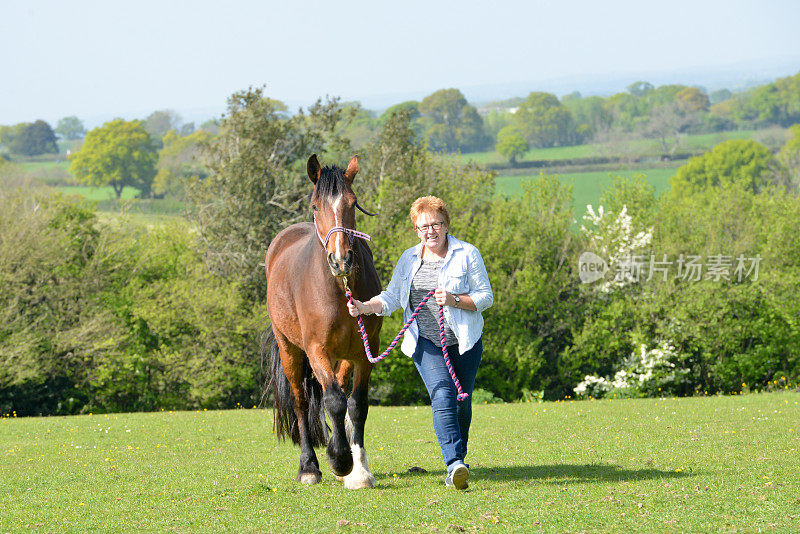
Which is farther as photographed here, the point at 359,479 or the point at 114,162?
the point at 114,162

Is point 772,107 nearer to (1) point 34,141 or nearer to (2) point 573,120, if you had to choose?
(2) point 573,120

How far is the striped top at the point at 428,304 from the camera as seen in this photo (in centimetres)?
782

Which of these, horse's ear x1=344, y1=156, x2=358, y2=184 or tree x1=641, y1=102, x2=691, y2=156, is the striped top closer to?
horse's ear x1=344, y1=156, x2=358, y2=184

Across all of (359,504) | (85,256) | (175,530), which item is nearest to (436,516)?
(359,504)

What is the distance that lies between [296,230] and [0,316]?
23.6 metres

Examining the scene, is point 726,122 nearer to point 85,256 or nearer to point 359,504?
point 85,256

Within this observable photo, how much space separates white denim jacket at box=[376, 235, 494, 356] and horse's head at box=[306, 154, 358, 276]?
582mm

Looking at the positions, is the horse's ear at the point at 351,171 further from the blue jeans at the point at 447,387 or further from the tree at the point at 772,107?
the tree at the point at 772,107

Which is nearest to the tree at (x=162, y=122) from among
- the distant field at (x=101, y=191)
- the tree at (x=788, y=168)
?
the distant field at (x=101, y=191)

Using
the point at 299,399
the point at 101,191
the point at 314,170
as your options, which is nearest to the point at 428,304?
the point at 314,170

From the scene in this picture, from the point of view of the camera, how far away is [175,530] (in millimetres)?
6742

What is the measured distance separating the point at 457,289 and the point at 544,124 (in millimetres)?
126944

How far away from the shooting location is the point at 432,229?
7.71 m

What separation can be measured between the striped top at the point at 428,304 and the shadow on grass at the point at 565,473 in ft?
5.68
